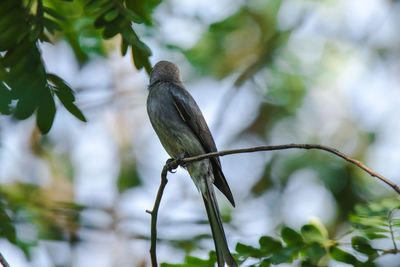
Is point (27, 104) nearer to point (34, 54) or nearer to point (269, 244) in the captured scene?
point (34, 54)

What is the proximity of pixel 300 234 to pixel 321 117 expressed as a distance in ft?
22.5

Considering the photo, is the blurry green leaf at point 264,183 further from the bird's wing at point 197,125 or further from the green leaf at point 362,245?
the green leaf at point 362,245

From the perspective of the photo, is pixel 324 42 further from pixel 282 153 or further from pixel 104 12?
pixel 104 12

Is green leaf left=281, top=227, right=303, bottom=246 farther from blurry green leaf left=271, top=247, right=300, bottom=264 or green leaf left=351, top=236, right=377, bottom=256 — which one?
green leaf left=351, top=236, right=377, bottom=256

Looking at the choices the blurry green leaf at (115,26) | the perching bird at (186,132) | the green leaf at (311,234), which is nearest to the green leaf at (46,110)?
the blurry green leaf at (115,26)

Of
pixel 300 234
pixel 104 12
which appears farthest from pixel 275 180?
pixel 104 12

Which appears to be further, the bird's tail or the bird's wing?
the bird's wing

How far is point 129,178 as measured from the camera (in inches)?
354

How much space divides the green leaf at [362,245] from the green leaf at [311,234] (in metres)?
0.19

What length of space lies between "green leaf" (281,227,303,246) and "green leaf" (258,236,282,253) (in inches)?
2.1

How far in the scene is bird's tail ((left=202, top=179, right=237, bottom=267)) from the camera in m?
3.23

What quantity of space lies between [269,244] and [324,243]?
0.32m

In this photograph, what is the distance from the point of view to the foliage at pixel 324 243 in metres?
2.85

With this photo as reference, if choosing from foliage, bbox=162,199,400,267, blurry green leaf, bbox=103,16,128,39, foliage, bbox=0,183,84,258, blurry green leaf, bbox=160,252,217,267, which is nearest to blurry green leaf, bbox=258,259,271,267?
foliage, bbox=162,199,400,267
